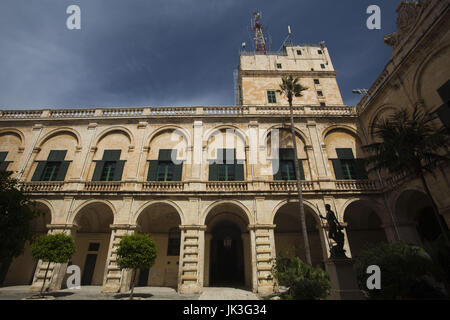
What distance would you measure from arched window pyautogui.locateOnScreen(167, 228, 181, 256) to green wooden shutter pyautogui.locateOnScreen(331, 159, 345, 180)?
528 inches

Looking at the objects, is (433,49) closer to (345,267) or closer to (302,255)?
(345,267)

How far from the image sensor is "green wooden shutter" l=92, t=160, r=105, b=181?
16.7m

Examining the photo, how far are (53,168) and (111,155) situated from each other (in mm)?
4558

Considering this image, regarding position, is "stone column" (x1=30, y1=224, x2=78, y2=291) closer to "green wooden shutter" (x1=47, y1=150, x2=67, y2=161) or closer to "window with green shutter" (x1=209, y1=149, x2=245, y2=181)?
"green wooden shutter" (x1=47, y1=150, x2=67, y2=161)

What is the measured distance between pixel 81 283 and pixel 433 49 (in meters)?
28.0

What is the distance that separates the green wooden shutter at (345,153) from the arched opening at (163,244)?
13648 millimetres

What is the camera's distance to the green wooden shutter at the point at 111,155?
691 inches

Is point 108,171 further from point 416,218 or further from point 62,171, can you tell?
point 416,218

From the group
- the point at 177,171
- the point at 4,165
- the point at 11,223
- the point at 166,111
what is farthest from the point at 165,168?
the point at 4,165

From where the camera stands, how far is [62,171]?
55.4 feet

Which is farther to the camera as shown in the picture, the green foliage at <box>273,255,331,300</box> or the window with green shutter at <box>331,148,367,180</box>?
the window with green shutter at <box>331,148,367,180</box>

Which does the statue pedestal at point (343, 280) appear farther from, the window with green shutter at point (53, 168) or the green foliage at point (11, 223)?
the window with green shutter at point (53, 168)

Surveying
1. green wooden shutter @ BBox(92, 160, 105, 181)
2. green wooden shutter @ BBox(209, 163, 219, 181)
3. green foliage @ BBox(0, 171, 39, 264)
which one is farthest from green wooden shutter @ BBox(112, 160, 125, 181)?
green wooden shutter @ BBox(209, 163, 219, 181)
